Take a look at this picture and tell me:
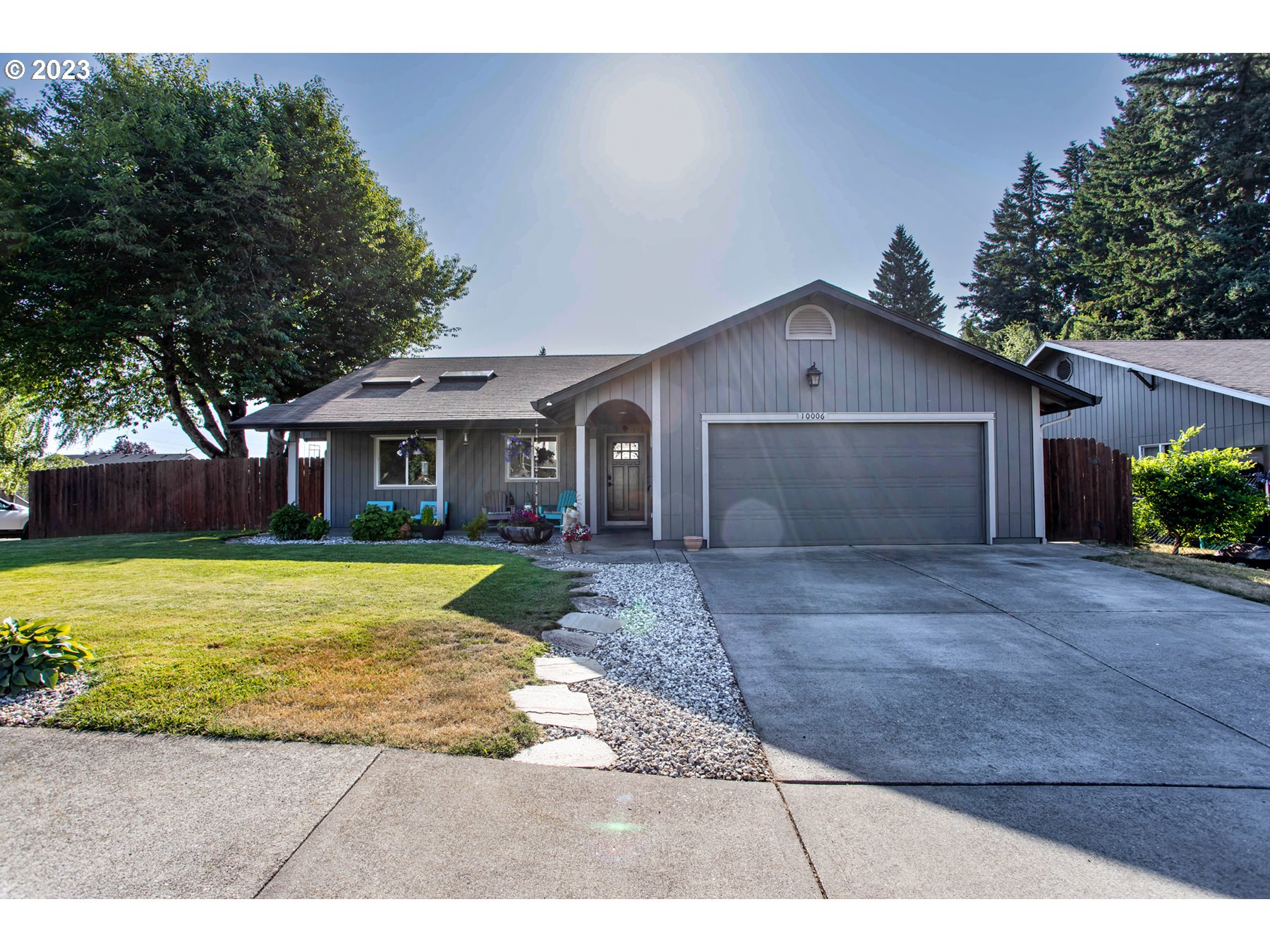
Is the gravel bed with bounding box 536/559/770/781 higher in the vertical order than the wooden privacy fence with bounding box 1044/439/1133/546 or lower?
lower

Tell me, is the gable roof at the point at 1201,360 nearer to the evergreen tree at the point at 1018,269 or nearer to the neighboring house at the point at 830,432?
the neighboring house at the point at 830,432

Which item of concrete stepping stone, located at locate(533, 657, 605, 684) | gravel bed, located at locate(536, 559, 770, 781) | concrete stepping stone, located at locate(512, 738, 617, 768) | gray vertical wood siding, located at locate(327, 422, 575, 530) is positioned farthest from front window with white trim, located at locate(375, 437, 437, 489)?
concrete stepping stone, located at locate(512, 738, 617, 768)

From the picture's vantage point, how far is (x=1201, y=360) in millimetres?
13305

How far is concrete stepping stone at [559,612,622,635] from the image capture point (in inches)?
211

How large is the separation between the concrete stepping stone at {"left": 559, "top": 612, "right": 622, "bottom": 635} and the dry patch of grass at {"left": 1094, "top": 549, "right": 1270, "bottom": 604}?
6.54 m

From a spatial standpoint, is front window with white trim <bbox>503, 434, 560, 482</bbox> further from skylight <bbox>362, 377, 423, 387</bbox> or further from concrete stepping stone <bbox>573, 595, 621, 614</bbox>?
concrete stepping stone <bbox>573, 595, 621, 614</bbox>

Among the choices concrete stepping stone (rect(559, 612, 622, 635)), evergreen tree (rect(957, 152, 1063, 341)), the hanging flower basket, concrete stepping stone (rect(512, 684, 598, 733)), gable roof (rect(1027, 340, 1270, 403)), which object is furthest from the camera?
evergreen tree (rect(957, 152, 1063, 341))

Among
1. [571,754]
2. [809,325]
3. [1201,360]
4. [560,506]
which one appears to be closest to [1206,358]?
[1201,360]

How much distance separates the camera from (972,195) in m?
17.4

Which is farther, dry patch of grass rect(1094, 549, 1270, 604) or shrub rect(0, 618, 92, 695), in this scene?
dry patch of grass rect(1094, 549, 1270, 604)

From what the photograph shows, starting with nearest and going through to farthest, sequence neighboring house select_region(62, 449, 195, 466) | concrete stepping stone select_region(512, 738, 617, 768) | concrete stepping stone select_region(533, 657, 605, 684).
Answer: concrete stepping stone select_region(512, 738, 617, 768)
concrete stepping stone select_region(533, 657, 605, 684)
neighboring house select_region(62, 449, 195, 466)

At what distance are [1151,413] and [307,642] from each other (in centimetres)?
1712

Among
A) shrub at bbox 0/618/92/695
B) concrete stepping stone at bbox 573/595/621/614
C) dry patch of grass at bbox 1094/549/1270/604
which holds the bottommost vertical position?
concrete stepping stone at bbox 573/595/621/614
